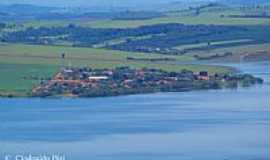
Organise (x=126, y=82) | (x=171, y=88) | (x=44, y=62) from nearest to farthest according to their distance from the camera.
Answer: (x=171, y=88)
(x=126, y=82)
(x=44, y=62)

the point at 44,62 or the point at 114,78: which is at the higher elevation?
the point at 44,62

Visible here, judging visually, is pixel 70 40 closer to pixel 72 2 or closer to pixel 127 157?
pixel 127 157

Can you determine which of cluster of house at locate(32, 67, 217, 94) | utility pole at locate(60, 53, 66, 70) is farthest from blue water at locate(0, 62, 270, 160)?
utility pole at locate(60, 53, 66, 70)

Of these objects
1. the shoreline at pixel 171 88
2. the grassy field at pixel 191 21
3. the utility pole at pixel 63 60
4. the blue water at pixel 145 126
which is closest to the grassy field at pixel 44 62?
the utility pole at pixel 63 60

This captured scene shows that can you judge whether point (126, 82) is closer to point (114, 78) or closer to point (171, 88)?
point (114, 78)

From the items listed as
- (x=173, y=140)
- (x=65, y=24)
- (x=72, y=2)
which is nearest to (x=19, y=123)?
(x=173, y=140)

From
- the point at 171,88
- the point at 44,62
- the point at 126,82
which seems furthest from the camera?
the point at 44,62

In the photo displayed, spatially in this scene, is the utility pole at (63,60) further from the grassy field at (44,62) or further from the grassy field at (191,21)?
the grassy field at (191,21)

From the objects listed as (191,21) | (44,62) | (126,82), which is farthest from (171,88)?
(191,21)
